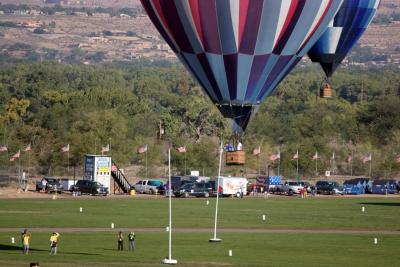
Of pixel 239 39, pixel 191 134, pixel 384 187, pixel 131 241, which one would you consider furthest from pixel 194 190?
pixel 191 134

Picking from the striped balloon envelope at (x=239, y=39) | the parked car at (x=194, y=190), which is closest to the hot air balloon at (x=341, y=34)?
the striped balloon envelope at (x=239, y=39)

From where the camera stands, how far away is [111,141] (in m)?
140

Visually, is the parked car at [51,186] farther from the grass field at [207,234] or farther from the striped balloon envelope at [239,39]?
the striped balloon envelope at [239,39]

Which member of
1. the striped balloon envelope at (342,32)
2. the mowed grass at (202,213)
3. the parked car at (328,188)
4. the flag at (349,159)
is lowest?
the mowed grass at (202,213)

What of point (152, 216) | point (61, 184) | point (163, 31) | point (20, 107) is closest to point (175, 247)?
point (163, 31)

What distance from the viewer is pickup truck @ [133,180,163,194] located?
113312 mm

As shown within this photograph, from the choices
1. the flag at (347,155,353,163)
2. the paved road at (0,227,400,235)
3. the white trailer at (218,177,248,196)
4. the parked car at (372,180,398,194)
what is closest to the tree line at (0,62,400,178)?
the flag at (347,155,353,163)

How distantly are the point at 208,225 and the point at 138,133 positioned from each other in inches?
4011

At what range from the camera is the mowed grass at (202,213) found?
2879 inches

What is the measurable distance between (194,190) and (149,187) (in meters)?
7.51

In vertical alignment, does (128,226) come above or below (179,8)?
below

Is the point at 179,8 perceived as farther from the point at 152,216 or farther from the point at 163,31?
the point at 152,216

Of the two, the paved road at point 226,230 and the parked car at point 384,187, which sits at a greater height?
the parked car at point 384,187

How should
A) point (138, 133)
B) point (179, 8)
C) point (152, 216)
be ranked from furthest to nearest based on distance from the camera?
point (138, 133)
point (152, 216)
point (179, 8)
